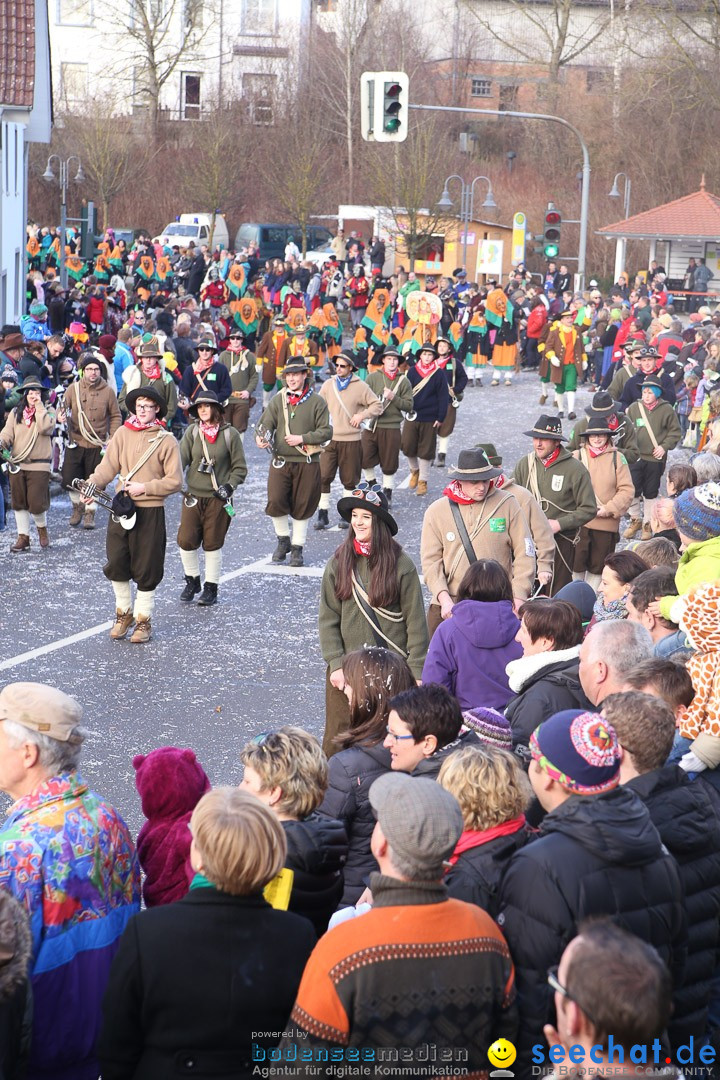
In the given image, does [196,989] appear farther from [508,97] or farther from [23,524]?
[508,97]

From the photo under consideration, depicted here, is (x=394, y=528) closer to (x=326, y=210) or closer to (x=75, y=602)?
(x=75, y=602)

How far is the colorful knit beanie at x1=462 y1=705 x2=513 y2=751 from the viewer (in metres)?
4.96

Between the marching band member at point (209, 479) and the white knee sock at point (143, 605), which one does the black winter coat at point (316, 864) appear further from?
the marching band member at point (209, 479)

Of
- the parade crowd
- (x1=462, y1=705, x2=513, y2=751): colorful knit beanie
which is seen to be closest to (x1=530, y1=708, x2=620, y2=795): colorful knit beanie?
the parade crowd

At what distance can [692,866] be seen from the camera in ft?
13.5

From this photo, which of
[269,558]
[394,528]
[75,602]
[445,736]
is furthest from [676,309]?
[445,736]

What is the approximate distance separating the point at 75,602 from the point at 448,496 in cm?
436

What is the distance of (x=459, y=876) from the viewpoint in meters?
3.85

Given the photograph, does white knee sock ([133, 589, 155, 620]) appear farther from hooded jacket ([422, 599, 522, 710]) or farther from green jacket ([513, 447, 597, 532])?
hooded jacket ([422, 599, 522, 710])

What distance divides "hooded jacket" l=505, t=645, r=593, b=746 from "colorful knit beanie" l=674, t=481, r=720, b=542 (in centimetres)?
104

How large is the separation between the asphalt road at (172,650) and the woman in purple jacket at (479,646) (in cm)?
192

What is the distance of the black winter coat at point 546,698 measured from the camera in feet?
17.4

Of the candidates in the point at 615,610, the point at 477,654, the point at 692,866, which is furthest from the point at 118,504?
the point at 692,866

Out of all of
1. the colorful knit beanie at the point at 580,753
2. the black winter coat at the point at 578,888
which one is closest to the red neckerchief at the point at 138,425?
the colorful knit beanie at the point at 580,753
